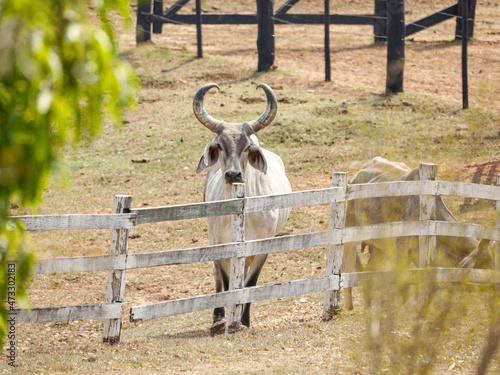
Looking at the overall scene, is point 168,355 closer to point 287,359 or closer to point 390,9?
point 287,359

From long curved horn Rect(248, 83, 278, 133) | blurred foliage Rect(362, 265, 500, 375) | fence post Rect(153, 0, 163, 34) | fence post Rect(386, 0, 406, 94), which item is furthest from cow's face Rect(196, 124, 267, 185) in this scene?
fence post Rect(153, 0, 163, 34)

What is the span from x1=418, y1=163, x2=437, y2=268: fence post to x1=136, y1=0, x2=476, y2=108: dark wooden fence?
7.78 meters

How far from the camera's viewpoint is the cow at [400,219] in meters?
6.49

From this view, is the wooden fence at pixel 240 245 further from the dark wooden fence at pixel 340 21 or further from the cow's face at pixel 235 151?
the dark wooden fence at pixel 340 21

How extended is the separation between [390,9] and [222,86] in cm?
428

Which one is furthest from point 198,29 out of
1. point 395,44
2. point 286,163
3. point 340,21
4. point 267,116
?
point 267,116

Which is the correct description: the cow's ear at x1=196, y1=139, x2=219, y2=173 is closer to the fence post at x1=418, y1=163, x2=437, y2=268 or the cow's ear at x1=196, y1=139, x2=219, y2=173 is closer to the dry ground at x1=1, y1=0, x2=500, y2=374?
the dry ground at x1=1, y1=0, x2=500, y2=374

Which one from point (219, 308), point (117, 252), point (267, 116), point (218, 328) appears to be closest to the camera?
point (117, 252)

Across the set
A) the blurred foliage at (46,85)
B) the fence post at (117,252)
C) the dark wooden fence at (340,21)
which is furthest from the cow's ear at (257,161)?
the dark wooden fence at (340,21)

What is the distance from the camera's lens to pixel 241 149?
6.54 m

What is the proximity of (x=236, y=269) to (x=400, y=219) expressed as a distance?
237cm

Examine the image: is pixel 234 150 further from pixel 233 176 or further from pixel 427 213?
pixel 427 213

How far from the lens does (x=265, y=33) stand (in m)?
17.0

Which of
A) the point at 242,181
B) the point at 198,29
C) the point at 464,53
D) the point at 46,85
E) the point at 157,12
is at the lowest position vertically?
the point at 242,181
